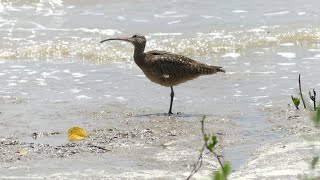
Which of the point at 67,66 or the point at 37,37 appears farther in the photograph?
the point at 37,37

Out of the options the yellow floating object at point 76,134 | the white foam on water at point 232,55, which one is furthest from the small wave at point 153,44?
the yellow floating object at point 76,134

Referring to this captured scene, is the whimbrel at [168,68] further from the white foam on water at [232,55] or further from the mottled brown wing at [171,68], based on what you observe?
the white foam on water at [232,55]

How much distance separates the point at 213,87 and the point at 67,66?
222 cm

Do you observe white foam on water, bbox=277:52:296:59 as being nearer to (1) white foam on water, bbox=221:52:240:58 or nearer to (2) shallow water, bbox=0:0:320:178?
(2) shallow water, bbox=0:0:320:178

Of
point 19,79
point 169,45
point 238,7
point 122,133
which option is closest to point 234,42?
point 169,45

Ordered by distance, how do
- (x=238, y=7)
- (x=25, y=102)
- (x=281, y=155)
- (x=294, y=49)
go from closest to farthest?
(x=281, y=155)
(x=25, y=102)
(x=294, y=49)
(x=238, y=7)

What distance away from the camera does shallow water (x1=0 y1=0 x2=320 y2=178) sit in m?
8.10

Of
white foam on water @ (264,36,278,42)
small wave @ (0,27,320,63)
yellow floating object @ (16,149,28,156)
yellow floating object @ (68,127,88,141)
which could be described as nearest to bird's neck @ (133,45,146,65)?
yellow floating object @ (68,127,88,141)

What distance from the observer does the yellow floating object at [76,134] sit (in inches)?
275

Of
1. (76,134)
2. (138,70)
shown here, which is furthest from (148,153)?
(138,70)

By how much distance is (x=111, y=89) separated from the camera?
9.45 metres

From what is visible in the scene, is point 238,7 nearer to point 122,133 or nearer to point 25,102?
point 25,102

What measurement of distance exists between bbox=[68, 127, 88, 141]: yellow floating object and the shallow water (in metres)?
0.14

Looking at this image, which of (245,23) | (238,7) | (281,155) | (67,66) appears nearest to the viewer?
(281,155)
